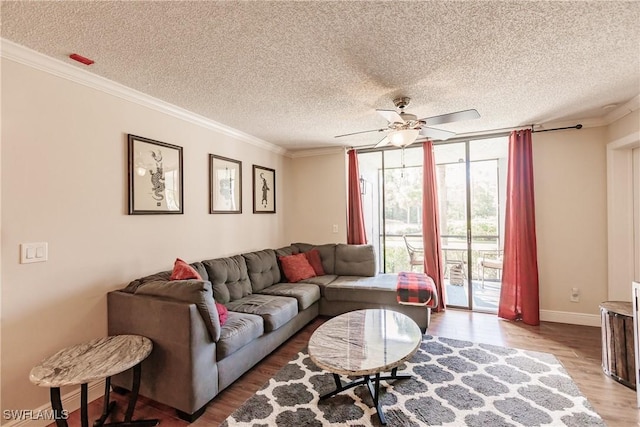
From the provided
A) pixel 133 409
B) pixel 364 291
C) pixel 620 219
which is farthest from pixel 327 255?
pixel 620 219

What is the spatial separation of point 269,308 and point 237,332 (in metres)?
0.51

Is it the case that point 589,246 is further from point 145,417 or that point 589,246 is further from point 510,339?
point 145,417

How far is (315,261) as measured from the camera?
4.20 metres

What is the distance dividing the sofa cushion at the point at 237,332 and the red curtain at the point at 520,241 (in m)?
3.21

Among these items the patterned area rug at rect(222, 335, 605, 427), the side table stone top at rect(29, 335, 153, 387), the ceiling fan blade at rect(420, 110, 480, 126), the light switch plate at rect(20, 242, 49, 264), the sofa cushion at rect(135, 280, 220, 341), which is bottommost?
the patterned area rug at rect(222, 335, 605, 427)

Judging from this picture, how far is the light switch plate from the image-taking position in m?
1.82

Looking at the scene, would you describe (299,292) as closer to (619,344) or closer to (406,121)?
(406,121)

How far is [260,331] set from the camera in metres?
2.48

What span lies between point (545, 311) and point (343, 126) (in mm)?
3550

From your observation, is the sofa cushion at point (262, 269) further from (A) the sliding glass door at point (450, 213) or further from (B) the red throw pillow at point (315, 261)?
(A) the sliding glass door at point (450, 213)

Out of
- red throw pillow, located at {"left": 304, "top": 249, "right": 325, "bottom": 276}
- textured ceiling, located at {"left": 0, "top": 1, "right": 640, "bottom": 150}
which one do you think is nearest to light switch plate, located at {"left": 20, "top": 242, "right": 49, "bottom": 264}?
textured ceiling, located at {"left": 0, "top": 1, "right": 640, "bottom": 150}

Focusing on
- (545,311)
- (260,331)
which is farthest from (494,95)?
(260,331)

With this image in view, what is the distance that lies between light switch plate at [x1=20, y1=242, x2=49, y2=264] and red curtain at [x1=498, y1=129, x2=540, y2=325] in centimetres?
470

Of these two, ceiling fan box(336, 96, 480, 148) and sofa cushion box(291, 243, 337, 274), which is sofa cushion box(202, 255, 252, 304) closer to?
sofa cushion box(291, 243, 337, 274)
